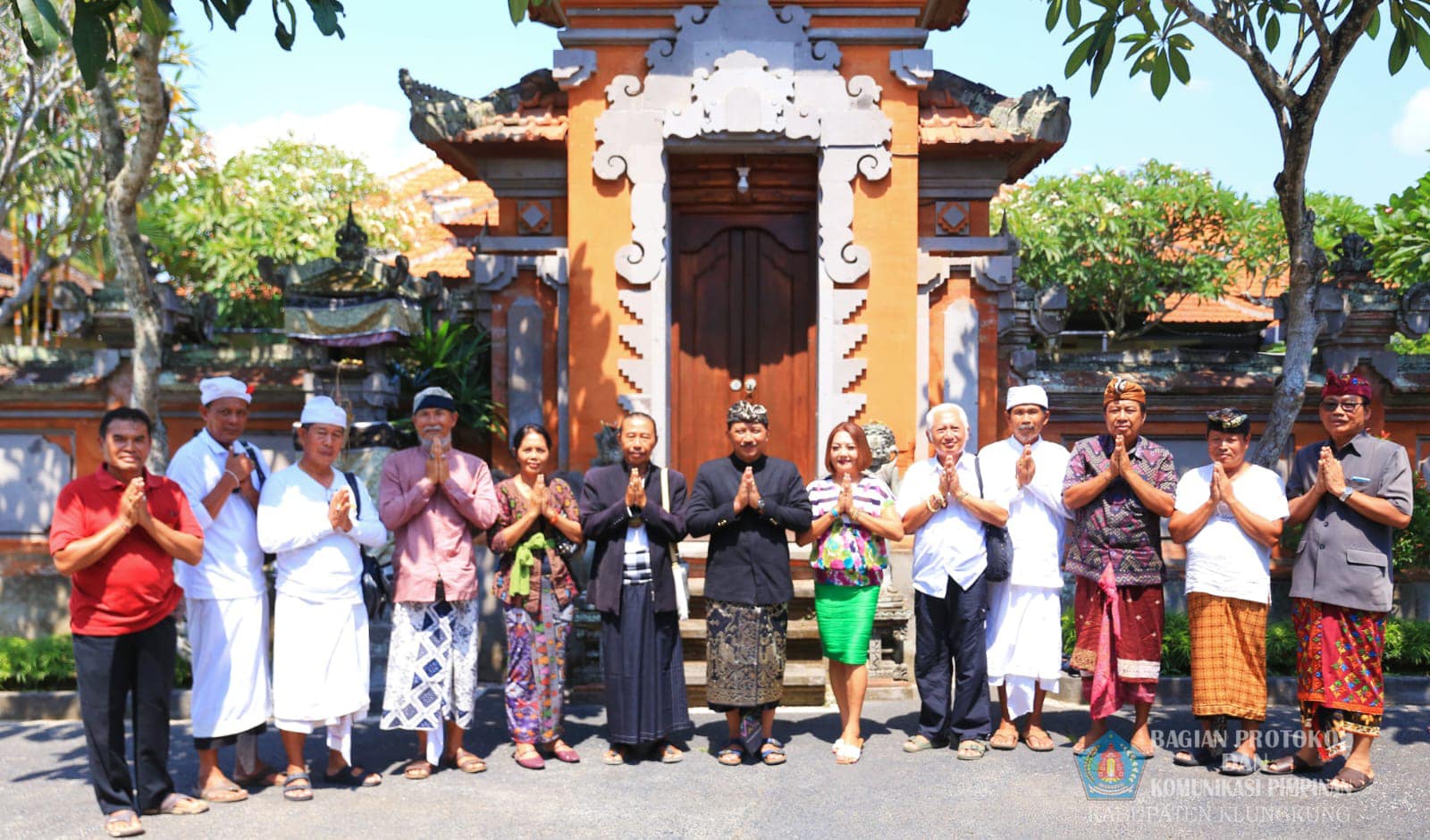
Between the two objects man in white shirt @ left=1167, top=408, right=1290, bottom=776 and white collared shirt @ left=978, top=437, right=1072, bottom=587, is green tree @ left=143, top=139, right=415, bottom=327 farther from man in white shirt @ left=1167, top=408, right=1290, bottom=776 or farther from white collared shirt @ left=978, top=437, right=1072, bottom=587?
man in white shirt @ left=1167, top=408, right=1290, bottom=776

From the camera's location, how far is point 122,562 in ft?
16.1

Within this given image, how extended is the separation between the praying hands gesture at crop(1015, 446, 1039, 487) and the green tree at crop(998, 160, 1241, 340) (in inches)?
488

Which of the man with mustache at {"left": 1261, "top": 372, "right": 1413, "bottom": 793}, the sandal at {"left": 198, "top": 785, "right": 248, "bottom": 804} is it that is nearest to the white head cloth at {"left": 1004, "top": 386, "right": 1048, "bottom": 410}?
the man with mustache at {"left": 1261, "top": 372, "right": 1413, "bottom": 793}

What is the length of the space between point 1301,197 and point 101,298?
27.3 ft

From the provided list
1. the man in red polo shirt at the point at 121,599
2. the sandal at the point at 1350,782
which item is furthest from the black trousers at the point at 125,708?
the sandal at the point at 1350,782

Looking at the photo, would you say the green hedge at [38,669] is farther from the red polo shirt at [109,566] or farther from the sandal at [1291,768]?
the sandal at [1291,768]

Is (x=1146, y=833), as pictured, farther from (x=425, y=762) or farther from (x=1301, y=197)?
(x=1301, y=197)

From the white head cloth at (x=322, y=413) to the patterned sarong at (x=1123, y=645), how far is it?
380 centimetres

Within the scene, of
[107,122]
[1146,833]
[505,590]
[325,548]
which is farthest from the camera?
[107,122]

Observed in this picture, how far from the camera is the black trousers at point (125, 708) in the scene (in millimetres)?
4875

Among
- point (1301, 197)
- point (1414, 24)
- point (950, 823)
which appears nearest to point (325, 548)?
point (950, 823)

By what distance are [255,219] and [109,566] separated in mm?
14028

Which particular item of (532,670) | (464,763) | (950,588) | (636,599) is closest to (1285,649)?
(950,588)

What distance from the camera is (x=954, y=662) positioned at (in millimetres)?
6023
